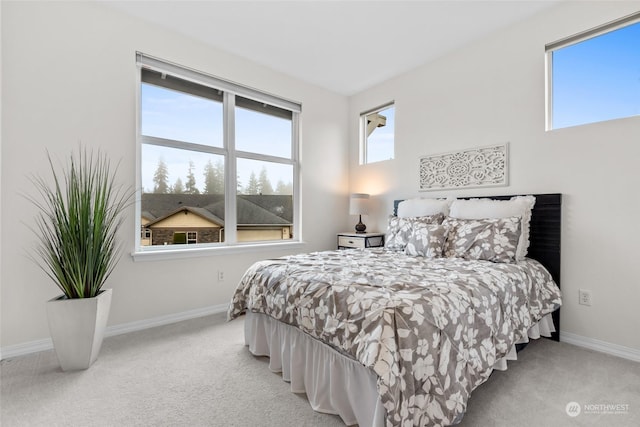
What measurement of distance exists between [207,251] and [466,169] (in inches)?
109

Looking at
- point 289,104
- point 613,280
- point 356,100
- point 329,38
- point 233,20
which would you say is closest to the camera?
point 613,280

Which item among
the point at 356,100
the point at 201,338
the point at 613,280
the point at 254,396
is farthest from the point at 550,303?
the point at 356,100

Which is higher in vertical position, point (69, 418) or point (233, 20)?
point (233, 20)

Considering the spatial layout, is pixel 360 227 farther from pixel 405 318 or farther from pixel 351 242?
pixel 405 318

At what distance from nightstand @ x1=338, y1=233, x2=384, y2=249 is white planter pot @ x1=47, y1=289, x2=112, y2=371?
260cm

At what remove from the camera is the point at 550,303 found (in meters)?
2.19

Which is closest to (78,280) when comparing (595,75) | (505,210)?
(505,210)

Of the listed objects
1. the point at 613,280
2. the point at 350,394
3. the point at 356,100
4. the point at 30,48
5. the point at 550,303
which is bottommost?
the point at 350,394

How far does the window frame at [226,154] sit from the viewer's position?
2.69 meters

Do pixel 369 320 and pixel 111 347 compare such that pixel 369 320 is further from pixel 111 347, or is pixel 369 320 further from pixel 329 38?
pixel 329 38

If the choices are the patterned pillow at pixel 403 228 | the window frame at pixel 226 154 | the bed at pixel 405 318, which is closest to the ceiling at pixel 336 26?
the window frame at pixel 226 154

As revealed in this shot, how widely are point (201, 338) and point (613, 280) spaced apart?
319 centimetres

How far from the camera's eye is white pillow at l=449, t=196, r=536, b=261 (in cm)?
233

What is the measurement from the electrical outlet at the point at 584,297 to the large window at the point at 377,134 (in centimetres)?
230
